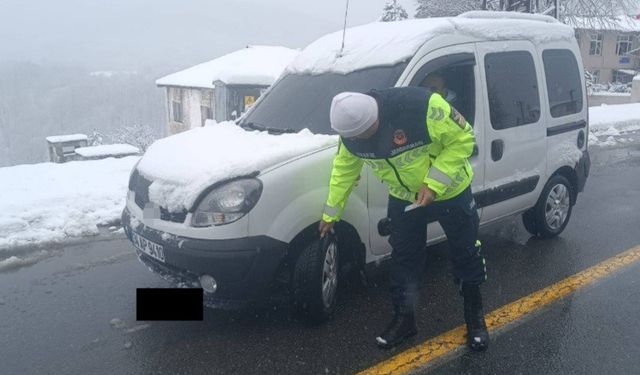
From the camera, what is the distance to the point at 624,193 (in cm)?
685

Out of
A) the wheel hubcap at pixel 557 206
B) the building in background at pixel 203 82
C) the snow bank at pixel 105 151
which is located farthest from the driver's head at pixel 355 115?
the building in background at pixel 203 82

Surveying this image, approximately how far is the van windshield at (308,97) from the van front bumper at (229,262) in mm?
1035

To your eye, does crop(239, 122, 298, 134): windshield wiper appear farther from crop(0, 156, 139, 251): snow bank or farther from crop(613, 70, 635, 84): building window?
crop(613, 70, 635, 84): building window

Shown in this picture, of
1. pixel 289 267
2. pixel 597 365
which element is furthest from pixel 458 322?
pixel 289 267

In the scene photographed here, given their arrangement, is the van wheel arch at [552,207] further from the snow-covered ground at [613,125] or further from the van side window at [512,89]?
the snow-covered ground at [613,125]

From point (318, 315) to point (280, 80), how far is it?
7.21ft

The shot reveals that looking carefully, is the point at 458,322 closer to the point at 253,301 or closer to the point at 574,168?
the point at 253,301

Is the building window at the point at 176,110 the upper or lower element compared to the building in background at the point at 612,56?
lower

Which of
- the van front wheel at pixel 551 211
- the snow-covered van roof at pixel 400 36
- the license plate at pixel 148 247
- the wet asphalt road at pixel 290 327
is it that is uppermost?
the snow-covered van roof at pixel 400 36

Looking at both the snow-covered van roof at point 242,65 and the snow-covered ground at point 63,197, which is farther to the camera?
the snow-covered van roof at point 242,65

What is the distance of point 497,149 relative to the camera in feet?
13.8

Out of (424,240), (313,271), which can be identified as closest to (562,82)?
(424,240)

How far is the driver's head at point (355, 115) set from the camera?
8.99 ft

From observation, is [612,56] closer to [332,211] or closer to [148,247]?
[332,211]
